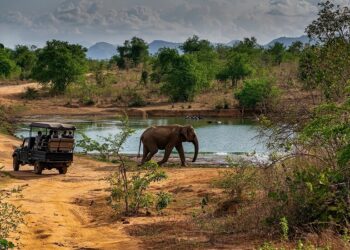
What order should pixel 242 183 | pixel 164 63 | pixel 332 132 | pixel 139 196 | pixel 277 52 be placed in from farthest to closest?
pixel 277 52 → pixel 164 63 → pixel 139 196 → pixel 242 183 → pixel 332 132

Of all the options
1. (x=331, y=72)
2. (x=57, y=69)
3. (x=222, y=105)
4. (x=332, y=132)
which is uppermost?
(x=57, y=69)

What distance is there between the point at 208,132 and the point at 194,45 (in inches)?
2093

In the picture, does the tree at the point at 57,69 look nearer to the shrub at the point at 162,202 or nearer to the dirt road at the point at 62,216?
the dirt road at the point at 62,216

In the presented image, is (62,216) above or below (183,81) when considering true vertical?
below

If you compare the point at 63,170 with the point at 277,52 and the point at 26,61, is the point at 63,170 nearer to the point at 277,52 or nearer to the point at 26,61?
the point at 277,52

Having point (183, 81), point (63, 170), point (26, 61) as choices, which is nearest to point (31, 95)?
point (183, 81)

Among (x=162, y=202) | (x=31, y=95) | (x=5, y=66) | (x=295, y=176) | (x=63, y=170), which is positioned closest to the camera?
(x=295, y=176)

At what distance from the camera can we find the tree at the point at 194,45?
322ft

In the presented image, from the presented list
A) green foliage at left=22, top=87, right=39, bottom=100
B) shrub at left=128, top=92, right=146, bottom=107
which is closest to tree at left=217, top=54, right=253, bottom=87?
shrub at left=128, top=92, right=146, bottom=107

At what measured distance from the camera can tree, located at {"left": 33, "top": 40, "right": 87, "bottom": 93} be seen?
73562 mm

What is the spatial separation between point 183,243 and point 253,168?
154 inches

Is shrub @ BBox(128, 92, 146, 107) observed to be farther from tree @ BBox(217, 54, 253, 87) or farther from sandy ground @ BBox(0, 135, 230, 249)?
sandy ground @ BBox(0, 135, 230, 249)

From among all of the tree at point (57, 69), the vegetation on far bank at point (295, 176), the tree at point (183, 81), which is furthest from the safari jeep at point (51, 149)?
the tree at point (57, 69)

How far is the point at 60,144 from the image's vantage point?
22.9 metres
